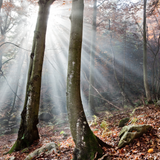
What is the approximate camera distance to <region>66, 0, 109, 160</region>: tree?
2.84 m

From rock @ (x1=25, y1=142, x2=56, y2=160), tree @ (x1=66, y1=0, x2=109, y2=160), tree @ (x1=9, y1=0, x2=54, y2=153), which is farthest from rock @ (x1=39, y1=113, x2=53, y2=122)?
tree @ (x1=66, y1=0, x2=109, y2=160)

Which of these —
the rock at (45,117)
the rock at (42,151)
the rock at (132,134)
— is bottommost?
the rock at (45,117)

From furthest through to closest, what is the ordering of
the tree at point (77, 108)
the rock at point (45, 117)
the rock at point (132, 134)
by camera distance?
the rock at point (45, 117), the rock at point (132, 134), the tree at point (77, 108)

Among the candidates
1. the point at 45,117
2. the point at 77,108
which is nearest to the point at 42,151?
the point at 77,108

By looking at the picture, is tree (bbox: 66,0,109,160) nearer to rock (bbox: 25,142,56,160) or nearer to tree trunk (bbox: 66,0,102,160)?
tree trunk (bbox: 66,0,102,160)

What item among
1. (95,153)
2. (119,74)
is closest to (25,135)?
(95,153)

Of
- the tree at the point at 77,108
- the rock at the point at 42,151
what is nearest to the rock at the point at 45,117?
the rock at the point at 42,151

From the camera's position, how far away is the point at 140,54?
21.8m

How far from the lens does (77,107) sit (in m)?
3.01

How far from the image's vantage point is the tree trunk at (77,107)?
9.31 feet

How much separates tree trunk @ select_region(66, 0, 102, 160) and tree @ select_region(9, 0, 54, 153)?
82.7 inches

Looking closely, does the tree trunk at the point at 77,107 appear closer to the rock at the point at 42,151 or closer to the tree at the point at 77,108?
the tree at the point at 77,108

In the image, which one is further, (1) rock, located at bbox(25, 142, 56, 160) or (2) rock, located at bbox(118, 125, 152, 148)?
(1) rock, located at bbox(25, 142, 56, 160)

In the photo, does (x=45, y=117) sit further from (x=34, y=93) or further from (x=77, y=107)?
(x=77, y=107)
